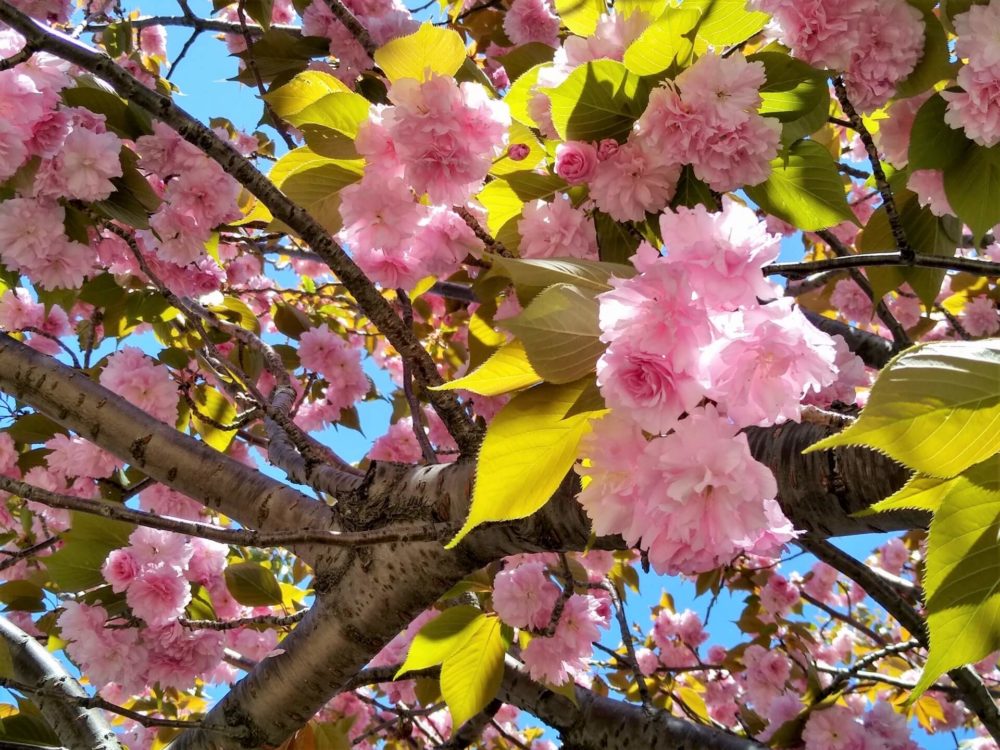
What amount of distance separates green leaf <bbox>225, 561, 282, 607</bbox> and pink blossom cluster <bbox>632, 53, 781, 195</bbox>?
1.46 m

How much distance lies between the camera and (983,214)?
1.09 metres

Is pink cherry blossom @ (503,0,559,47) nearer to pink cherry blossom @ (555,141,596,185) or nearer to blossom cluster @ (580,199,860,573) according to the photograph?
pink cherry blossom @ (555,141,596,185)

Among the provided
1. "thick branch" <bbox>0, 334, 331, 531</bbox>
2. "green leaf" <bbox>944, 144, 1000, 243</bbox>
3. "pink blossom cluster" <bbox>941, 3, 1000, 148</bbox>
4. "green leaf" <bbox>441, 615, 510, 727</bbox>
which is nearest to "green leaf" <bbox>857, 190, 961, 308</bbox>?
"green leaf" <bbox>944, 144, 1000, 243</bbox>

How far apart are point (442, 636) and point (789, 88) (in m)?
1.28

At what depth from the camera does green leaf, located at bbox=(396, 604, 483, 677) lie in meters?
1.59

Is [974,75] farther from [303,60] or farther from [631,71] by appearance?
[303,60]

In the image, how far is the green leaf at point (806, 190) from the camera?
115 cm

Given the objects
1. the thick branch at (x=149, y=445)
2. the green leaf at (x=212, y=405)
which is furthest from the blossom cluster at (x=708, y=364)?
the green leaf at (x=212, y=405)

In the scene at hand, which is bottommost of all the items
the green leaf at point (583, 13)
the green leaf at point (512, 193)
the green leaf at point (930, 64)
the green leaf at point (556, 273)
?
the green leaf at point (556, 273)

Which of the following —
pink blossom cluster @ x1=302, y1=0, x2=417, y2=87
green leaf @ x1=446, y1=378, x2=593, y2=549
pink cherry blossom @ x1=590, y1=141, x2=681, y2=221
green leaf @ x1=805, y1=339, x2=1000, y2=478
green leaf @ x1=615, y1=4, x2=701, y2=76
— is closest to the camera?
green leaf @ x1=805, y1=339, x2=1000, y2=478

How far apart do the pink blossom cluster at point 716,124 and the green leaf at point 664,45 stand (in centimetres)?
3

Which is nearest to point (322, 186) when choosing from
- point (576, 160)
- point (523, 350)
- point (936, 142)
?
point (576, 160)

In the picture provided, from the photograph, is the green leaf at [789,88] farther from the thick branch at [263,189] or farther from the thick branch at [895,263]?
the thick branch at [263,189]

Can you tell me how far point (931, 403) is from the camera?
590 mm
